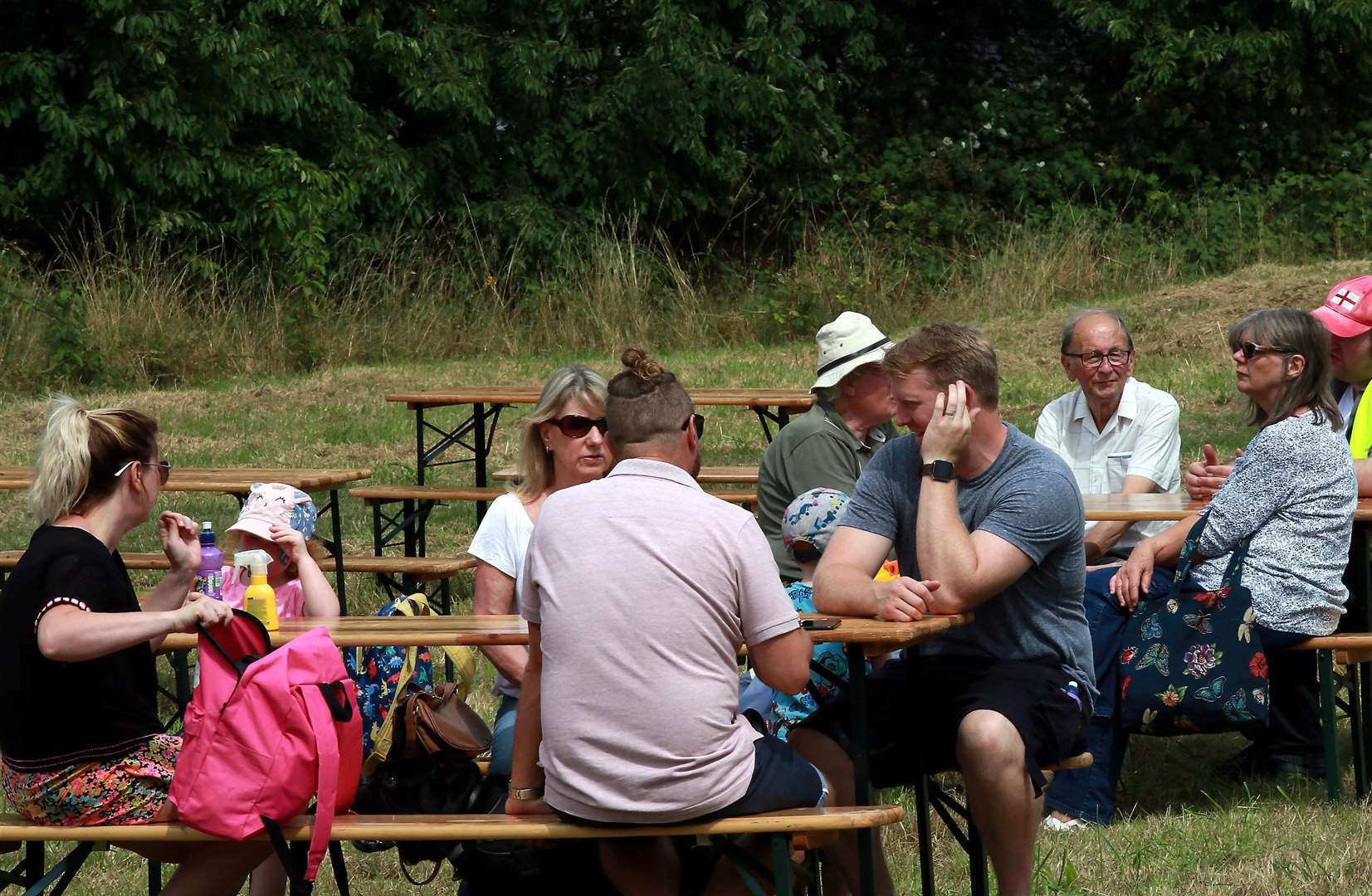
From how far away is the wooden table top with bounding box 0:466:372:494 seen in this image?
22.7ft

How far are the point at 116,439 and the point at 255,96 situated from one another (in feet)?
43.6

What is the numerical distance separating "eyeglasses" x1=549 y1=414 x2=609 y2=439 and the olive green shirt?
2.43ft

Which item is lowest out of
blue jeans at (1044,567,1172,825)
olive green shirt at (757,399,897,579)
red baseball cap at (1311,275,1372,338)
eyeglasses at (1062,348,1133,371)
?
blue jeans at (1044,567,1172,825)

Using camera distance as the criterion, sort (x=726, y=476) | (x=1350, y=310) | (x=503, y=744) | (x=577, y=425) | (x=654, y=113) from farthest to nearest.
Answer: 1. (x=654, y=113)
2. (x=726, y=476)
3. (x=1350, y=310)
4. (x=577, y=425)
5. (x=503, y=744)

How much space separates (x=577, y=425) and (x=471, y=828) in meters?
1.50

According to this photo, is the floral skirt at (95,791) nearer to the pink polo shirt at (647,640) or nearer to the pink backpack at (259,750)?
the pink backpack at (259,750)

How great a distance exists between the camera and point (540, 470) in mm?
4715

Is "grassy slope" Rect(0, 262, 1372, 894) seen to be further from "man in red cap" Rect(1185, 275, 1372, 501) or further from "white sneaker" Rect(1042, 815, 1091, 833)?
"man in red cap" Rect(1185, 275, 1372, 501)

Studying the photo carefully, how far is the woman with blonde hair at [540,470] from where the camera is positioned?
14.7 feet

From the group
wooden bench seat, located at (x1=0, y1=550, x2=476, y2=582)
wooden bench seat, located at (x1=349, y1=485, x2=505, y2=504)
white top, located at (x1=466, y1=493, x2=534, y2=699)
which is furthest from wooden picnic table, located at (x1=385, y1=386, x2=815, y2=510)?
white top, located at (x1=466, y1=493, x2=534, y2=699)

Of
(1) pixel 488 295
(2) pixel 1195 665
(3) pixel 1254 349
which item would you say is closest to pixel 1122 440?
(3) pixel 1254 349

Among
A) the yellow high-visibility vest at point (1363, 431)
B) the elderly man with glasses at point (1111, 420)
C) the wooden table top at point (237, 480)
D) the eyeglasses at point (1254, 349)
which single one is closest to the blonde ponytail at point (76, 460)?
the wooden table top at point (237, 480)

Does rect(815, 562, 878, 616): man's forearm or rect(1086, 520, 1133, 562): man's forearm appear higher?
rect(815, 562, 878, 616): man's forearm

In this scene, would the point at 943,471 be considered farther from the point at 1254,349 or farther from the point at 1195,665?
the point at 1254,349
